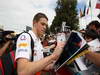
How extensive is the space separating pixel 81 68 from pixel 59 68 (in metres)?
0.25

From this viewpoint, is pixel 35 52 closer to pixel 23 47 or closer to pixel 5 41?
pixel 23 47

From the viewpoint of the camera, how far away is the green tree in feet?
162

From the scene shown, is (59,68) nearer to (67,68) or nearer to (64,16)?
(67,68)

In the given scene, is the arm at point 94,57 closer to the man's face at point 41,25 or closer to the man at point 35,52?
the man at point 35,52

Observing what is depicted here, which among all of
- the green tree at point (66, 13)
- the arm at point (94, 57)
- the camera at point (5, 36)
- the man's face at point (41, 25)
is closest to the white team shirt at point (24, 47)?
the man's face at point (41, 25)

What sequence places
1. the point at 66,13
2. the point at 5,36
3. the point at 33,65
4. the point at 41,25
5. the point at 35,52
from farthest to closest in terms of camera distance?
the point at 66,13, the point at 5,36, the point at 41,25, the point at 35,52, the point at 33,65

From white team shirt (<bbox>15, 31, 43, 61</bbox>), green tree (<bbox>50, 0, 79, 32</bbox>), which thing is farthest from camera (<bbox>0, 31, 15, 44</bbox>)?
green tree (<bbox>50, 0, 79, 32</bbox>)

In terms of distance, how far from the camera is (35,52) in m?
3.25

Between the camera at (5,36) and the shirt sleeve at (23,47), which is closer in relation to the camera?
the shirt sleeve at (23,47)

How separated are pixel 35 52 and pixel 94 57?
0.68m

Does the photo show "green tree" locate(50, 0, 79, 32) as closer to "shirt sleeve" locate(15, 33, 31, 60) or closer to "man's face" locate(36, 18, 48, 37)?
"man's face" locate(36, 18, 48, 37)

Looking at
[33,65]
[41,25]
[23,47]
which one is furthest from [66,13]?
[33,65]

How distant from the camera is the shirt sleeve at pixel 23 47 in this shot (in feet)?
10.0

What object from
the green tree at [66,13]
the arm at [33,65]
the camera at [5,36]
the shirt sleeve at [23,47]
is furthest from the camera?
the green tree at [66,13]
